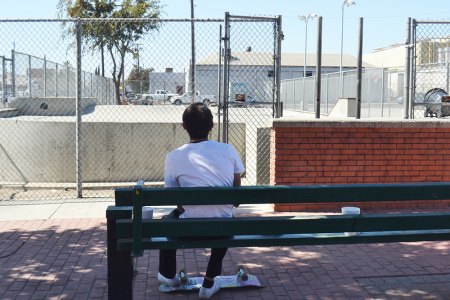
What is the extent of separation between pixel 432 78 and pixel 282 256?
41.7ft

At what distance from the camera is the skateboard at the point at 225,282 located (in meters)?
4.45

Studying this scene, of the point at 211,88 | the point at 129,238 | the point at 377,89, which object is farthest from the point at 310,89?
the point at 129,238

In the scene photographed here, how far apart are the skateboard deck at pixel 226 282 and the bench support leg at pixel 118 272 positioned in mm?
939

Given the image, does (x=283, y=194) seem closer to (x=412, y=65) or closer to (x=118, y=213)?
(x=118, y=213)

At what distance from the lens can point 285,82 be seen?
33750mm

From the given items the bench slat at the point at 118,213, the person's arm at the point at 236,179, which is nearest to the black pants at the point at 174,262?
the person's arm at the point at 236,179

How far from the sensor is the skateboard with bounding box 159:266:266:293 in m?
4.45

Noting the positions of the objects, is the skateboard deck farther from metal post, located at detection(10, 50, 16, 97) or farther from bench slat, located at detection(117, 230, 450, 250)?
metal post, located at detection(10, 50, 16, 97)

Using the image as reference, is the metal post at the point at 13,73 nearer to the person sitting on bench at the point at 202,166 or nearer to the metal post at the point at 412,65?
the metal post at the point at 412,65

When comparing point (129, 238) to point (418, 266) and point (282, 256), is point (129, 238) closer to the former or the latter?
point (282, 256)

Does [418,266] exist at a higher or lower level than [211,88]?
lower

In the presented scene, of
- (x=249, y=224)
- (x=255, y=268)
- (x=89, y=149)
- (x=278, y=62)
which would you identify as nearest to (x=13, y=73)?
(x=89, y=149)

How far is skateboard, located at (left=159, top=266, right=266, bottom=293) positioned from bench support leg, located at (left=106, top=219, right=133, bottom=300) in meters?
0.94

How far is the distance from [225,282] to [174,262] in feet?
1.52
